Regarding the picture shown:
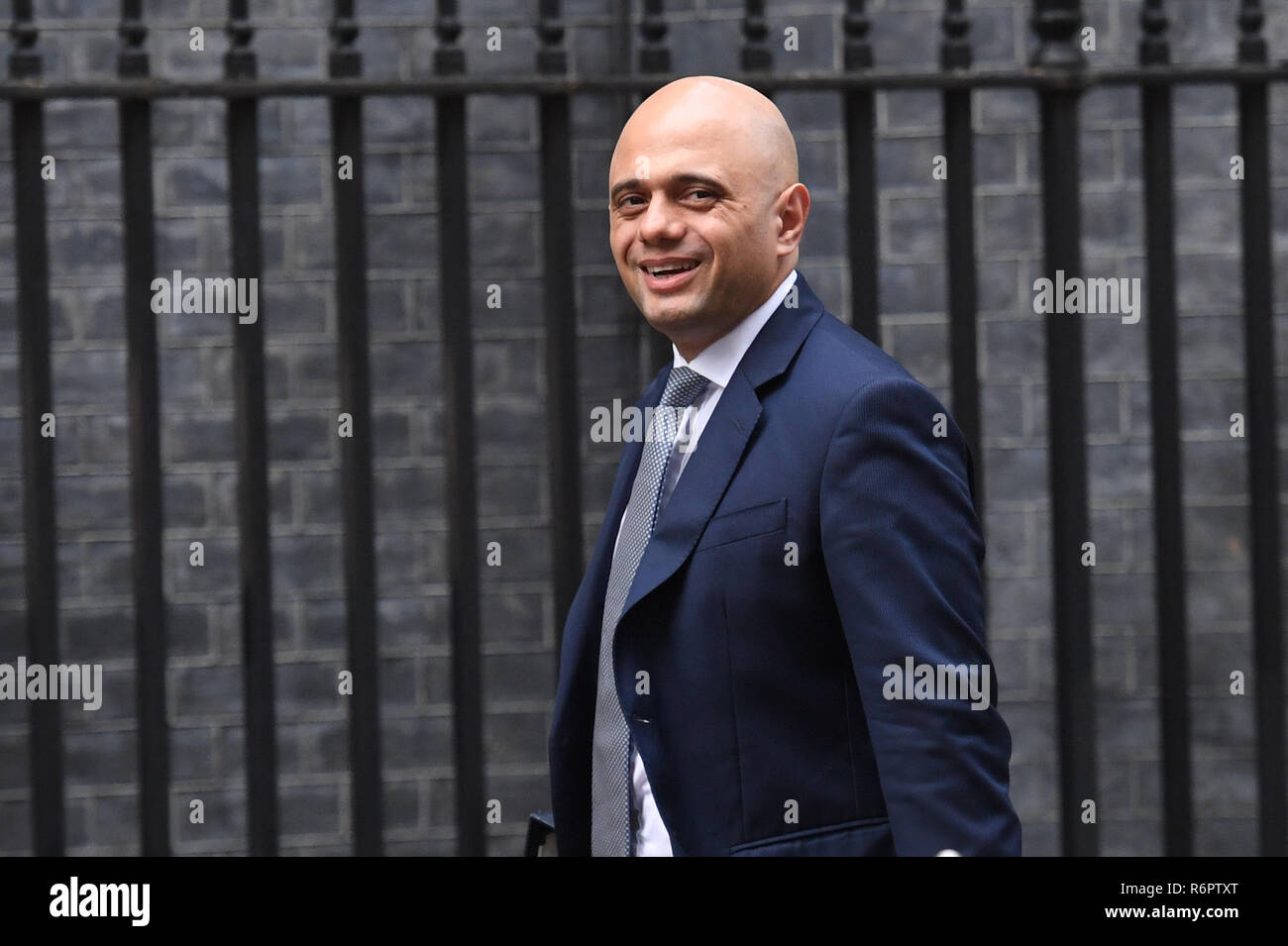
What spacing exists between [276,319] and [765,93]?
1952 millimetres

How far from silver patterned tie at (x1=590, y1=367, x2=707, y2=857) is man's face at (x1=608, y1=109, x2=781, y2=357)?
5.1 inches

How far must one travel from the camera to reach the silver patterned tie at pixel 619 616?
2.23 m

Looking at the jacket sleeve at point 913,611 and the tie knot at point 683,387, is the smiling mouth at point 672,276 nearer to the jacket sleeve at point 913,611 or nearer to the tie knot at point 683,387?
the tie knot at point 683,387

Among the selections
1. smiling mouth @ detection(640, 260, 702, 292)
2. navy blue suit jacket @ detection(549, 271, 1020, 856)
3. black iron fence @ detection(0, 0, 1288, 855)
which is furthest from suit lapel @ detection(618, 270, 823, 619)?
black iron fence @ detection(0, 0, 1288, 855)

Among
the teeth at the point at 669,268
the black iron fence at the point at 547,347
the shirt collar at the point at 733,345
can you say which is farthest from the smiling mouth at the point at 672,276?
the black iron fence at the point at 547,347

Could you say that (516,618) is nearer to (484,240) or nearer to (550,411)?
(484,240)

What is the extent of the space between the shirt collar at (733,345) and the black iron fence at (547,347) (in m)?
0.78

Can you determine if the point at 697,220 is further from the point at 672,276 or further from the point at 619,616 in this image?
the point at 619,616

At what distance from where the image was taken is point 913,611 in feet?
6.64

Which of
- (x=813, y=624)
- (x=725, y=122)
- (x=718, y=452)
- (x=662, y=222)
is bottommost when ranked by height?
(x=813, y=624)

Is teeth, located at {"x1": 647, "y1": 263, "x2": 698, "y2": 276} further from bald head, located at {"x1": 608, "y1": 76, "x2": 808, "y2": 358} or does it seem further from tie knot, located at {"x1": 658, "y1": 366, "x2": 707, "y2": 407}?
tie knot, located at {"x1": 658, "y1": 366, "x2": 707, "y2": 407}

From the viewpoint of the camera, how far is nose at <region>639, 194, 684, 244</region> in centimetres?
218

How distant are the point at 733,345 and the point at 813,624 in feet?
1.36

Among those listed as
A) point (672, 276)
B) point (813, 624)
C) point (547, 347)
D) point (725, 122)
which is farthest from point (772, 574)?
point (547, 347)
